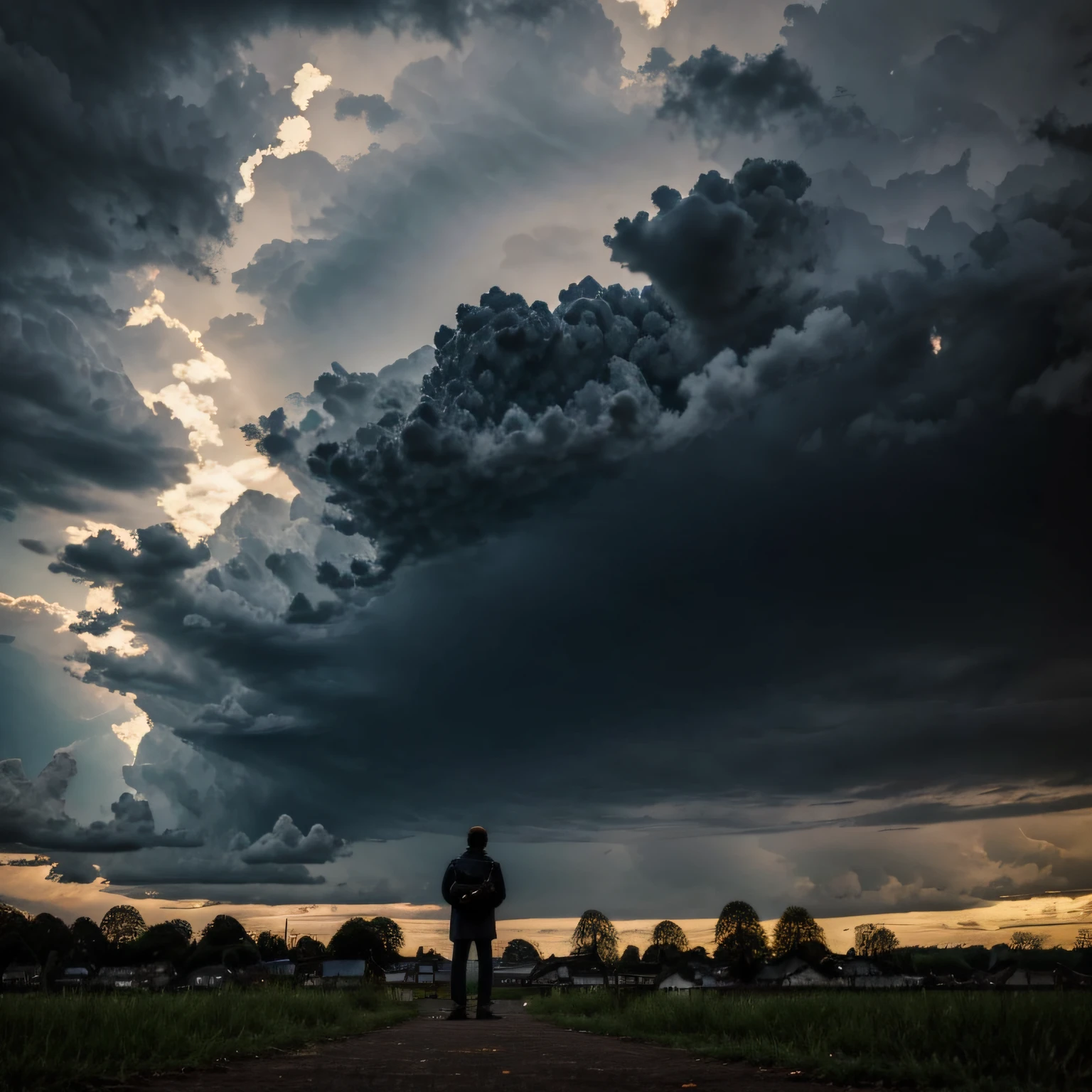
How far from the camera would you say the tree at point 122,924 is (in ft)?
389

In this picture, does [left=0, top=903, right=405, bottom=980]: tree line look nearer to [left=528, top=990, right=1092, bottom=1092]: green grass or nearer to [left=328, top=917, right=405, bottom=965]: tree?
[left=328, top=917, right=405, bottom=965]: tree

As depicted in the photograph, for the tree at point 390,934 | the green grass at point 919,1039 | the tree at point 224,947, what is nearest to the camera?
the green grass at point 919,1039

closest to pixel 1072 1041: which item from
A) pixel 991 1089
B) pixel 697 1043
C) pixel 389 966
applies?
pixel 991 1089

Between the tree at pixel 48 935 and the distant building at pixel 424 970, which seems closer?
the tree at pixel 48 935

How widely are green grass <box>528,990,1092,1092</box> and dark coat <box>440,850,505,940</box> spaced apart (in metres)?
3.81

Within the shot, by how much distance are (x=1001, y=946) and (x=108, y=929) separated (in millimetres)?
112998

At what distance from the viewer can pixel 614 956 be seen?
105062mm

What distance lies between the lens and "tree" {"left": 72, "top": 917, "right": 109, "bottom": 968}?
9957 centimetres

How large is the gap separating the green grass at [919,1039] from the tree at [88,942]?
10180cm

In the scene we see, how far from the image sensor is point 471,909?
→ 12.7 meters

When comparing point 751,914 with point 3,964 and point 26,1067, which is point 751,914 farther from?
point 26,1067

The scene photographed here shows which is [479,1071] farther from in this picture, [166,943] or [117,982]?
[166,943]

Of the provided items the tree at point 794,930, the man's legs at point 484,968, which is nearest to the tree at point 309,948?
the tree at point 794,930

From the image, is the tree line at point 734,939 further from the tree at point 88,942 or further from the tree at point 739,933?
the tree at point 88,942
